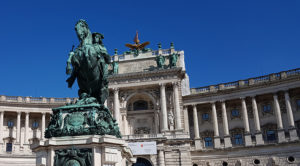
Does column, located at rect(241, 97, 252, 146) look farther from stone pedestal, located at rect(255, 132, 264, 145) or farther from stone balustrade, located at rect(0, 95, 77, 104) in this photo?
stone balustrade, located at rect(0, 95, 77, 104)

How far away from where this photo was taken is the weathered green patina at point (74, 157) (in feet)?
33.9

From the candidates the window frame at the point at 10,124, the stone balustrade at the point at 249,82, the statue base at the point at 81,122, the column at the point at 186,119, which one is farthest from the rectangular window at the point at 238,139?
the statue base at the point at 81,122

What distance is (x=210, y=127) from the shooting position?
2101 inches

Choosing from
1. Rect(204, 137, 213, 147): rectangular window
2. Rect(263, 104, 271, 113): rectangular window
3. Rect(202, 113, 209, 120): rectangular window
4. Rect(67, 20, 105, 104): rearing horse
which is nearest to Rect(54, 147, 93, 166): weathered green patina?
Rect(67, 20, 105, 104): rearing horse

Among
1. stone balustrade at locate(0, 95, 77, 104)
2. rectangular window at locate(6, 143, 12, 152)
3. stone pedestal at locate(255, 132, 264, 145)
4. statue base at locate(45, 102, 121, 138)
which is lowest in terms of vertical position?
statue base at locate(45, 102, 121, 138)

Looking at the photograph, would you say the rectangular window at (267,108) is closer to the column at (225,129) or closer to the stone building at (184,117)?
the stone building at (184,117)

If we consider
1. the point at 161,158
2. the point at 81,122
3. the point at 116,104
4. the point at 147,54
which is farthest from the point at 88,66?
the point at 147,54

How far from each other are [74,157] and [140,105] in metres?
44.3

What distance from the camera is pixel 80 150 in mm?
10531

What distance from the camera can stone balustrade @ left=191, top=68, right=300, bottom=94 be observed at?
47.9 m

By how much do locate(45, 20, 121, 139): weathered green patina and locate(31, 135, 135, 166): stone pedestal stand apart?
0.34m

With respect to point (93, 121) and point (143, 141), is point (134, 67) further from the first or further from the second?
point (93, 121)

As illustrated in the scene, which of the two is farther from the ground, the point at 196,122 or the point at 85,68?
the point at 196,122

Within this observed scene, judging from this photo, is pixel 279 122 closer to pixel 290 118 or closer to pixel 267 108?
pixel 290 118
